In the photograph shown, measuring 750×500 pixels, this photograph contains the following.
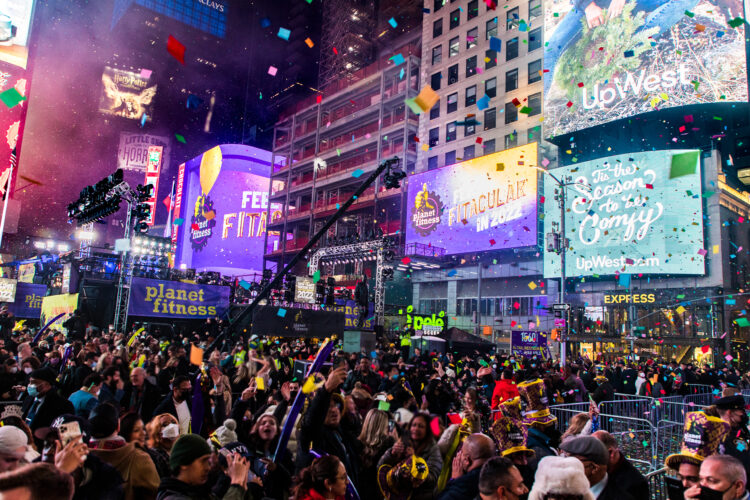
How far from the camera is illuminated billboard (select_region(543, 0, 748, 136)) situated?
2923 cm

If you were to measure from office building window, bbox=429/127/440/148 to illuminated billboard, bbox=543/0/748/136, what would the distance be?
1059 cm

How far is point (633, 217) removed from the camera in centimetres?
3067

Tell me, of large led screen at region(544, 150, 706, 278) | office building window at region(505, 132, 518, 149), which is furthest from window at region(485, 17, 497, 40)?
large led screen at region(544, 150, 706, 278)

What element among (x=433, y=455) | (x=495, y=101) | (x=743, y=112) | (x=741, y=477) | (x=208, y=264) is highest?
(x=495, y=101)

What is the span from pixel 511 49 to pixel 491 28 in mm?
2969

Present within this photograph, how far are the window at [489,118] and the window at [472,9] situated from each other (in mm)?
9072

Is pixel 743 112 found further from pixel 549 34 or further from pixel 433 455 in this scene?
pixel 433 455

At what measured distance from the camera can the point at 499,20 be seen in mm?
41656

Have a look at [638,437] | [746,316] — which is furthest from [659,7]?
[638,437]

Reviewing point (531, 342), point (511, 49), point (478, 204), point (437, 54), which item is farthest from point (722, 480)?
point (437, 54)

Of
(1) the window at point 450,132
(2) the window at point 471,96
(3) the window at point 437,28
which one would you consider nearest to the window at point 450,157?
(1) the window at point 450,132

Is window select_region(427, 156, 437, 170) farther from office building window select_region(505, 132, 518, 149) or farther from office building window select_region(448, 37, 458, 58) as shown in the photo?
office building window select_region(448, 37, 458, 58)

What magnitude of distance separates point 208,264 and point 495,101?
38394mm

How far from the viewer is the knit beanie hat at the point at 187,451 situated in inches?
123
